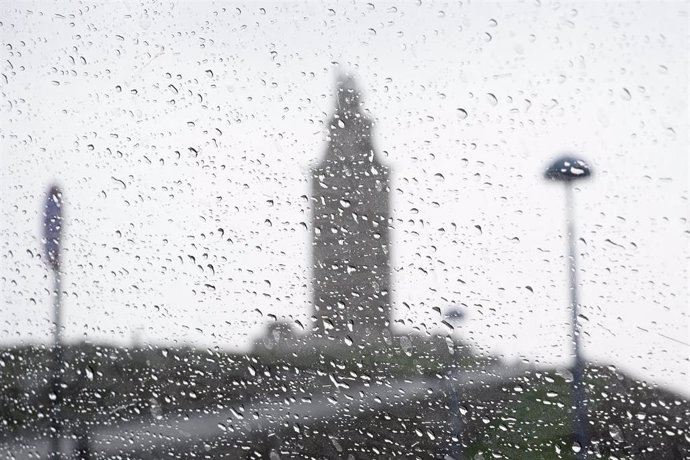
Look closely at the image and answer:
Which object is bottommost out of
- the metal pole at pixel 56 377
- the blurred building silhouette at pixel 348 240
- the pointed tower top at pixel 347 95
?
the metal pole at pixel 56 377

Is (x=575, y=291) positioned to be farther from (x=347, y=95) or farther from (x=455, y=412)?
(x=347, y=95)

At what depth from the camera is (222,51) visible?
3.69ft

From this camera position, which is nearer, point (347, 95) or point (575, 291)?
point (575, 291)

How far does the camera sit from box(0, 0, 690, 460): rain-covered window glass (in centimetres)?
81

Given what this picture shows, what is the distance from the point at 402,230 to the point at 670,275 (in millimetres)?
374

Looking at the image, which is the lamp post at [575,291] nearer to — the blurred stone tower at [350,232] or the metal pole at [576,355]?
the metal pole at [576,355]

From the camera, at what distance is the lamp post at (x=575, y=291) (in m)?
0.83

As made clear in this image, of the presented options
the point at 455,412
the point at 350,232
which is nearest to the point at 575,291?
the point at 455,412

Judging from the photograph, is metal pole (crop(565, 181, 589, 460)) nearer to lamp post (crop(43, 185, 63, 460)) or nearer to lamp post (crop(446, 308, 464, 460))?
lamp post (crop(446, 308, 464, 460))

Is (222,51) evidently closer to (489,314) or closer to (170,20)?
(170,20)

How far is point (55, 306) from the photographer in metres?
1.29

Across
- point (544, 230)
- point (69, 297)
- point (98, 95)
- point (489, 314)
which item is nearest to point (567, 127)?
point (544, 230)

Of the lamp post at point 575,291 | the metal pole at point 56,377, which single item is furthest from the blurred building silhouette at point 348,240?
the metal pole at point 56,377

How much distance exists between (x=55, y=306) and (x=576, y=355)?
1.02 m
